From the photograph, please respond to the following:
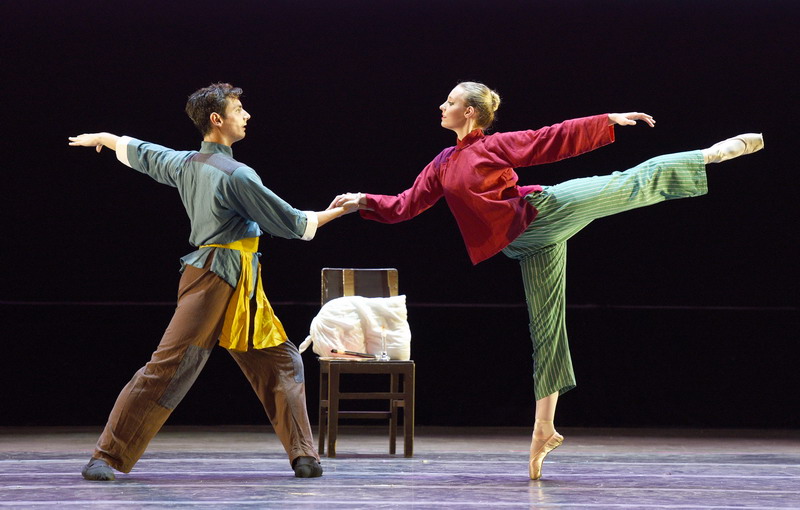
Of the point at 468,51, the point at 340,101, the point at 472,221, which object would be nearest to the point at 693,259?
the point at 468,51

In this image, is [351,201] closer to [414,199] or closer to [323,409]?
[414,199]

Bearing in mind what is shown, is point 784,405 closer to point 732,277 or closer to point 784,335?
point 784,335

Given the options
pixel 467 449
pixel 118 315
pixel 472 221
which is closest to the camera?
pixel 472 221

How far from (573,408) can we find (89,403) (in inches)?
100.0

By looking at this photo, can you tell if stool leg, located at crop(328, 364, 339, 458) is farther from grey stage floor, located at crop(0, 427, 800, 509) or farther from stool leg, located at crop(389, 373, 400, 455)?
stool leg, located at crop(389, 373, 400, 455)

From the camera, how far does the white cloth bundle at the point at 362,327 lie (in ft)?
13.7

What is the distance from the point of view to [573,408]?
17.3 ft

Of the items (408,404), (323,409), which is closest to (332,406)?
(323,409)

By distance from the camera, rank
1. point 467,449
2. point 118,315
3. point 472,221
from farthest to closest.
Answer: point 118,315, point 467,449, point 472,221

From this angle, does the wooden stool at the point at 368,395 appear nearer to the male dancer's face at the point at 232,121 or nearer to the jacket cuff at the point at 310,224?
the jacket cuff at the point at 310,224

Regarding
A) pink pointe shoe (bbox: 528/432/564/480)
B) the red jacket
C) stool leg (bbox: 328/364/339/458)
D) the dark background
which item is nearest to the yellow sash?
the red jacket

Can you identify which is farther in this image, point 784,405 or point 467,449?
point 784,405

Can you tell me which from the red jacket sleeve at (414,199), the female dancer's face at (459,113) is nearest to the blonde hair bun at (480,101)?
the female dancer's face at (459,113)

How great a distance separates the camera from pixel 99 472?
3.08 metres
